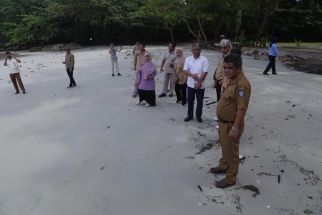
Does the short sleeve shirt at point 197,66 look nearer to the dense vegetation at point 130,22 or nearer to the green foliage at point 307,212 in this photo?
the green foliage at point 307,212

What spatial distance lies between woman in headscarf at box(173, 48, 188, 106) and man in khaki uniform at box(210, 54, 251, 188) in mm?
3380

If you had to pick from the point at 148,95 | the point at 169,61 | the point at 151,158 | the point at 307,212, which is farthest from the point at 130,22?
the point at 307,212

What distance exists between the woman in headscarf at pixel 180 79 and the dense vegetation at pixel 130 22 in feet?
53.9

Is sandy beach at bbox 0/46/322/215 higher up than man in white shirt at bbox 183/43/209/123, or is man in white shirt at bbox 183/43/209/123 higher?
man in white shirt at bbox 183/43/209/123

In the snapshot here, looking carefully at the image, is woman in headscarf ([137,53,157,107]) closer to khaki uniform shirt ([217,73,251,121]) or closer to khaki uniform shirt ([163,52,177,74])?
khaki uniform shirt ([163,52,177,74])

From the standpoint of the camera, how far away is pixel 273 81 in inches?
368

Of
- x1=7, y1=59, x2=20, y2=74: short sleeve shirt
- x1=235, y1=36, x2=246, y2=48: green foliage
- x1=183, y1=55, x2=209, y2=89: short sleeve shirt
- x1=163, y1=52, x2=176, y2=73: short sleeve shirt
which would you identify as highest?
x1=183, y1=55, x2=209, y2=89: short sleeve shirt

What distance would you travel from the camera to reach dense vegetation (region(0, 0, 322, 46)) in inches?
987

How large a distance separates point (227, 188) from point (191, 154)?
1.11 m

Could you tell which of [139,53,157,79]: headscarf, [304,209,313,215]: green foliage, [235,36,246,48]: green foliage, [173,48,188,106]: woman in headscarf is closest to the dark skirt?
[139,53,157,79]: headscarf

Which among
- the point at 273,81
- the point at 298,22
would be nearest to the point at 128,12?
the point at 298,22

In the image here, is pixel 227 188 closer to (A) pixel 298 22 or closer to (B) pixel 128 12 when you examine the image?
(B) pixel 128 12

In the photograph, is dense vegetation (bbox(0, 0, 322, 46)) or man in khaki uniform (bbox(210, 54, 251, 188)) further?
dense vegetation (bbox(0, 0, 322, 46))

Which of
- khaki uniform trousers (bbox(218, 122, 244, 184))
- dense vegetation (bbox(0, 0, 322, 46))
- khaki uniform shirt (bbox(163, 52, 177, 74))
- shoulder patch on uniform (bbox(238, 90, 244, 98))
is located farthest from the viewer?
dense vegetation (bbox(0, 0, 322, 46))
